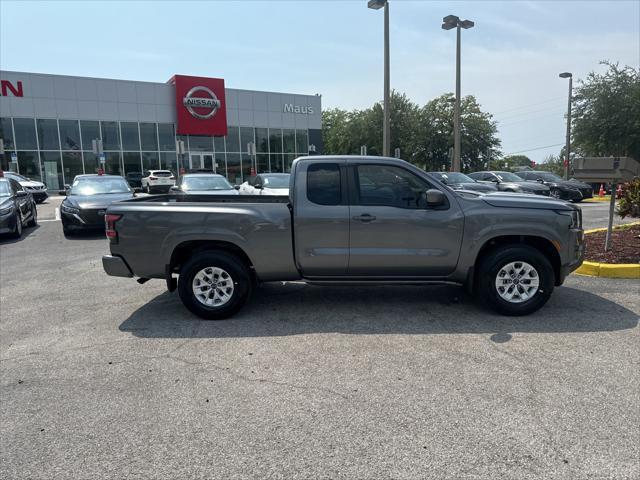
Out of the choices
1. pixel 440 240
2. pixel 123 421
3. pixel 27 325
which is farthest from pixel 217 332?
pixel 440 240

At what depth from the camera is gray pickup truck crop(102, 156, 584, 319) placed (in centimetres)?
536

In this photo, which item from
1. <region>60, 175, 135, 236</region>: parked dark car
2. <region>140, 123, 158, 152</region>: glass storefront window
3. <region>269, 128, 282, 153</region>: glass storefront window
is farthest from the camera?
<region>269, 128, 282, 153</region>: glass storefront window

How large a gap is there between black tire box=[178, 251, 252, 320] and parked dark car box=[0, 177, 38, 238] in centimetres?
853

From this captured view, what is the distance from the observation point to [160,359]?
4.37 metres

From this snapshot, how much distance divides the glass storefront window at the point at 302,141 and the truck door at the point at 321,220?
119 feet

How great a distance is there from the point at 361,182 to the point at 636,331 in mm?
3326

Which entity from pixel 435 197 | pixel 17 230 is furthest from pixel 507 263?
pixel 17 230

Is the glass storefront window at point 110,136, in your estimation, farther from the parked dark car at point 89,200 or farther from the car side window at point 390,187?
the car side window at point 390,187

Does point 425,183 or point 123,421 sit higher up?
point 425,183

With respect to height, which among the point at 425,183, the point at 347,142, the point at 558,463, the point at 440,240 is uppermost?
the point at 347,142

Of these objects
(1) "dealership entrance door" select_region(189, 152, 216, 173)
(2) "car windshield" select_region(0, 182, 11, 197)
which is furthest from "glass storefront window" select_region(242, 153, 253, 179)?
(2) "car windshield" select_region(0, 182, 11, 197)

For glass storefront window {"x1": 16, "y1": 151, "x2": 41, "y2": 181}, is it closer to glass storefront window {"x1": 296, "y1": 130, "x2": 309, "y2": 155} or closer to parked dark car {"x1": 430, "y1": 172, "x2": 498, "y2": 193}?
glass storefront window {"x1": 296, "y1": 130, "x2": 309, "y2": 155}

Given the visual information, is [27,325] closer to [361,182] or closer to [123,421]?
[123,421]

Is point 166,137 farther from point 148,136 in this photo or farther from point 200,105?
point 200,105
